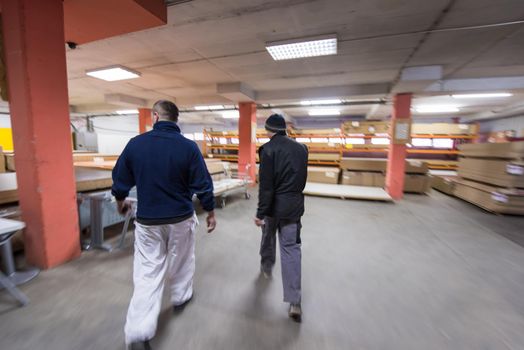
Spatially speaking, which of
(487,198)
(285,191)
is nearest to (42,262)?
(285,191)

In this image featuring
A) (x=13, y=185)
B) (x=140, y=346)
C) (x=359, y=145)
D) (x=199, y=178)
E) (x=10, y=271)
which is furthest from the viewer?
(x=359, y=145)

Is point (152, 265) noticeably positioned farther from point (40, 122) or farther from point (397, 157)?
point (397, 157)

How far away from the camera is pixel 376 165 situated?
6680 millimetres

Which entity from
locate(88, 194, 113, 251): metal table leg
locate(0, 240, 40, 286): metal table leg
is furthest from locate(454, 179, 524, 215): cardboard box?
locate(0, 240, 40, 286): metal table leg

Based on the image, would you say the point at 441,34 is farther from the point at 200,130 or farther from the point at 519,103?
the point at 200,130

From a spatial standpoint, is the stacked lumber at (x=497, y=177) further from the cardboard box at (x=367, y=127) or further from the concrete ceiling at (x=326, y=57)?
the cardboard box at (x=367, y=127)

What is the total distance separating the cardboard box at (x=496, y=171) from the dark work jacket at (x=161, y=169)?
5.93 meters

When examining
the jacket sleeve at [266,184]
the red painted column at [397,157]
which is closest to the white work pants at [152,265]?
the jacket sleeve at [266,184]

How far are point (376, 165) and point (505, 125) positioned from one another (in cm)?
587

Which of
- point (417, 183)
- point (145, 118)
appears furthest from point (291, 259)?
point (145, 118)

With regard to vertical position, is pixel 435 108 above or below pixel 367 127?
above

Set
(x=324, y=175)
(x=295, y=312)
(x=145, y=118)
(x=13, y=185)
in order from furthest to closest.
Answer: (x=145, y=118), (x=324, y=175), (x=13, y=185), (x=295, y=312)

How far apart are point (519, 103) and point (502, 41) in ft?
17.7

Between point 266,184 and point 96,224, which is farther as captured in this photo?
point 96,224
